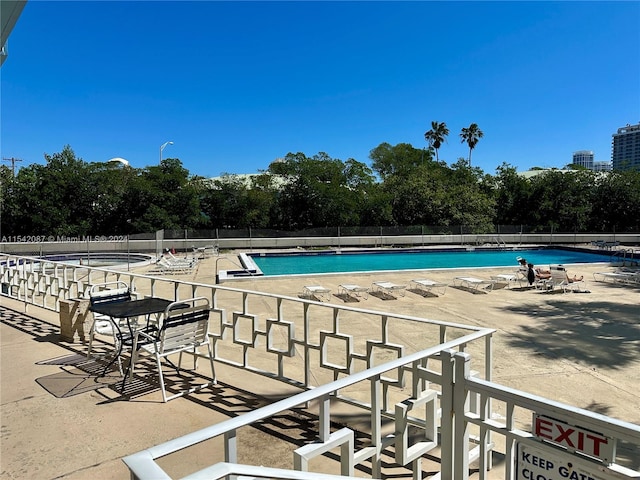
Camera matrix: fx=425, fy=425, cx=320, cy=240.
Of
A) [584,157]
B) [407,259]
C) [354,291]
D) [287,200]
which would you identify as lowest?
[407,259]

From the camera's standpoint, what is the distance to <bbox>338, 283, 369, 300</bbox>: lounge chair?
1067cm

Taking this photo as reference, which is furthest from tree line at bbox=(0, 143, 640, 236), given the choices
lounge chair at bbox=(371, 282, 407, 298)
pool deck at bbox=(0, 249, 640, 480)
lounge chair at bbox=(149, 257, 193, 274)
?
pool deck at bbox=(0, 249, 640, 480)

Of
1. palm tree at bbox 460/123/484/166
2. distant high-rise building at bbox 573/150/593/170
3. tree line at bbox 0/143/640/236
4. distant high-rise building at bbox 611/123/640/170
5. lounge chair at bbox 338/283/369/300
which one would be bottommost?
lounge chair at bbox 338/283/369/300

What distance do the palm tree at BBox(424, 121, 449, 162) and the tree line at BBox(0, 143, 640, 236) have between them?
997 inches

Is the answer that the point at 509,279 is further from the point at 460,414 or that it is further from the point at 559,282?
the point at 460,414

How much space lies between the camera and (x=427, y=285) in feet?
36.2

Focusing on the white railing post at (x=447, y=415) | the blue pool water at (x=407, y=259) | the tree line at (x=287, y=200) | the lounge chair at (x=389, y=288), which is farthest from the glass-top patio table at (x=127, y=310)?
the tree line at (x=287, y=200)

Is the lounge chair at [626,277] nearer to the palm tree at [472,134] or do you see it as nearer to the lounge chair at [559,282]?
the lounge chair at [559,282]

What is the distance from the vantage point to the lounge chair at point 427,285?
11.0 metres

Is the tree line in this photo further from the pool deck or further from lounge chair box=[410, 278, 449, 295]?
the pool deck

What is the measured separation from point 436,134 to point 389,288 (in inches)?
2056

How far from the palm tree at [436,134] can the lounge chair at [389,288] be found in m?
50.2

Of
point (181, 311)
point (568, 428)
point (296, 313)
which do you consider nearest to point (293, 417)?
point (181, 311)

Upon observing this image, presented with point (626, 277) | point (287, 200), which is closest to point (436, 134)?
point (287, 200)
